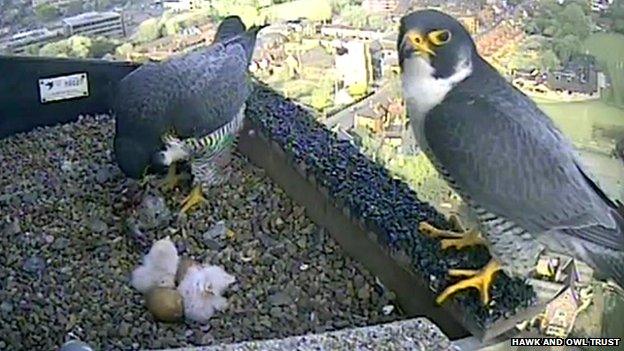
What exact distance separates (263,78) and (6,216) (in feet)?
1.94

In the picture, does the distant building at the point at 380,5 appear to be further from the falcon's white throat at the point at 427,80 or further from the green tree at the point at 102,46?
the green tree at the point at 102,46

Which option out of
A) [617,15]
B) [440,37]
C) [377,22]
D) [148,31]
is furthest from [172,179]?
[617,15]

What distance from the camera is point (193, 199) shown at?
1.80 metres

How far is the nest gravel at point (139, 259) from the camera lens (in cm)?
173

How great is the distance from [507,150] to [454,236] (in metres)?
0.22

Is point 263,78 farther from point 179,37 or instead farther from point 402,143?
point 402,143

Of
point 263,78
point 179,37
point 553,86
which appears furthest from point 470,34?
point 179,37

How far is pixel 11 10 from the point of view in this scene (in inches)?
74.1

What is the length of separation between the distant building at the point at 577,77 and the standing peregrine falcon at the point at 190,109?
54 centimetres

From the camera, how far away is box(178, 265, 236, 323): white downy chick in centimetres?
172

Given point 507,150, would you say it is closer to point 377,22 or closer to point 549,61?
point 549,61

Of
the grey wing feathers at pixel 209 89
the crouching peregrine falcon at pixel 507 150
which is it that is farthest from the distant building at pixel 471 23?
the grey wing feathers at pixel 209 89

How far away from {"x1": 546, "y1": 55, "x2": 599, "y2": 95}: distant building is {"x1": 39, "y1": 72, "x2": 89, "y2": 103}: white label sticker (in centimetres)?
91

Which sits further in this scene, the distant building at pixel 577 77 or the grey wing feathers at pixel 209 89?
the grey wing feathers at pixel 209 89
